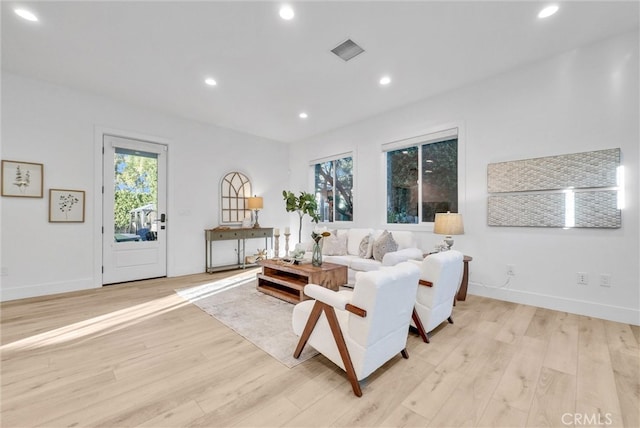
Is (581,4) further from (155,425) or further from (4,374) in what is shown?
(4,374)

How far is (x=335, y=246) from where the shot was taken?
455 cm

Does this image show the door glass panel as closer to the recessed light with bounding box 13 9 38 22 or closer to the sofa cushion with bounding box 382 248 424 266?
the recessed light with bounding box 13 9 38 22

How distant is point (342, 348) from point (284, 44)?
2.94m

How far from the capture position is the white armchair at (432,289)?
2219 millimetres

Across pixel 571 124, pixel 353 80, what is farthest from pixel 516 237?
pixel 353 80

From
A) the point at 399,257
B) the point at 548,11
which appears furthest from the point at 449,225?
the point at 548,11

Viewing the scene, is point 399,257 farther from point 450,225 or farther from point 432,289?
point 432,289

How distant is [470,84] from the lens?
3680 millimetres

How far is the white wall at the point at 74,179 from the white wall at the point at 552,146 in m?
3.93

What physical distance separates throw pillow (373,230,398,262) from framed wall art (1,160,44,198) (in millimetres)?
4763

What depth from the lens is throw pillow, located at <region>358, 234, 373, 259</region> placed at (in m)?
4.13

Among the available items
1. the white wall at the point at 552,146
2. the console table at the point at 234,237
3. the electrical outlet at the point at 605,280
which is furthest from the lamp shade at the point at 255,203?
the electrical outlet at the point at 605,280

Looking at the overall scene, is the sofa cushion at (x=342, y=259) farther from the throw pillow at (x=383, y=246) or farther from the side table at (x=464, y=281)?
the side table at (x=464, y=281)

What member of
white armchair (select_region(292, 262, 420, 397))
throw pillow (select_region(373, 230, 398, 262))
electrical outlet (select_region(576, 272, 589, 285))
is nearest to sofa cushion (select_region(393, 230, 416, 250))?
throw pillow (select_region(373, 230, 398, 262))
